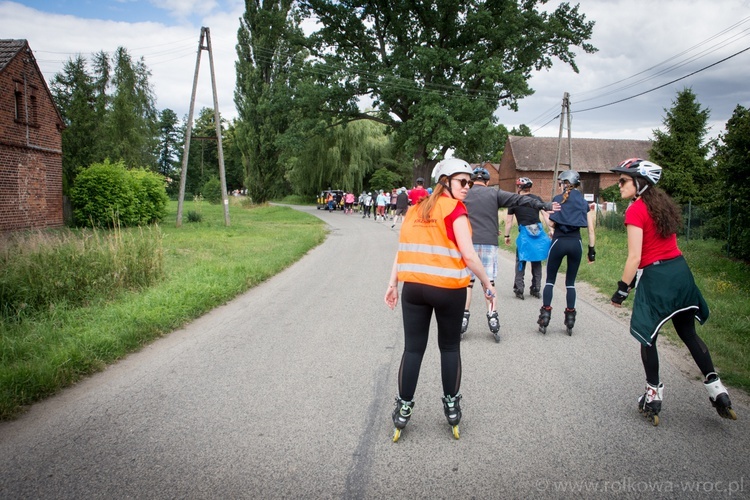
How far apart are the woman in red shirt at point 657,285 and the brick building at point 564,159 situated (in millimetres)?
49213

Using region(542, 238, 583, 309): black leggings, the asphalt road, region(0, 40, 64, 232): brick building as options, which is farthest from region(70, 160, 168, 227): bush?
region(542, 238, 583, 309): black leggings

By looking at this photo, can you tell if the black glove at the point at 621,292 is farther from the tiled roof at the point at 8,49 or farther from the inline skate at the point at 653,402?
the tiled roof at the point at 8,49

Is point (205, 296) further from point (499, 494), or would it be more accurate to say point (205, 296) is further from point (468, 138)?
point (468, 138)

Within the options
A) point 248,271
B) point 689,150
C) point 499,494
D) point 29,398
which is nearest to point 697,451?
point 499,494

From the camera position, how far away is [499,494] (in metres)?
2.84

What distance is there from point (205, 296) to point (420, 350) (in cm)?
522

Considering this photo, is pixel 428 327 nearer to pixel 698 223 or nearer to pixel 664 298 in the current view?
pixel 664 298

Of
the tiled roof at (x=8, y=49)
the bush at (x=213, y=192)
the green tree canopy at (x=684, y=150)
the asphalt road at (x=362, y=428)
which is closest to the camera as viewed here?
the asphalt road at (x=362, y=428)

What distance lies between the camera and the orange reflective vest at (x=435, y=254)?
338 centimetres

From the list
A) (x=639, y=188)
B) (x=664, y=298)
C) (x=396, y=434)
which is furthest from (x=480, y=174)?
(x=396, y=434)

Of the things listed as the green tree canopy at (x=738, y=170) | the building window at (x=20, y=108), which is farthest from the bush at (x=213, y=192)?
the green tree canopy at (x=738, y=170)

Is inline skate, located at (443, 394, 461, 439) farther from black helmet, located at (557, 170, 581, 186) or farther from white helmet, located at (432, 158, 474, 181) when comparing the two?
black helmet, located at (557, 170, 581, 186)

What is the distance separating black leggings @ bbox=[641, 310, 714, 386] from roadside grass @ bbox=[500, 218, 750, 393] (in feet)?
3.28

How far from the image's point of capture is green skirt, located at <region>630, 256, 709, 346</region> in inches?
147
